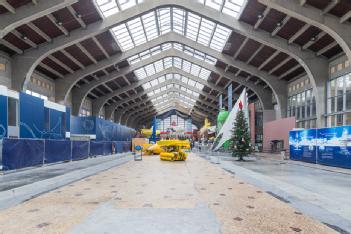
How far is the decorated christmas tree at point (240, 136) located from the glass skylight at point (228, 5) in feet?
28.6

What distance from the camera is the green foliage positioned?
23.0m

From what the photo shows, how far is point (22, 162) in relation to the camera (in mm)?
12977

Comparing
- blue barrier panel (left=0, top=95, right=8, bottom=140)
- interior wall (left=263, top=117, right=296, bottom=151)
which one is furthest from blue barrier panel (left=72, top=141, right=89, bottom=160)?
interior wall (left=263, top=117, right=296, bottom=151)

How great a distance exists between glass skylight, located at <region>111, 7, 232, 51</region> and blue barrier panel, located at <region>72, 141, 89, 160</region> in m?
12.2

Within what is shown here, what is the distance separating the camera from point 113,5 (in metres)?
23.8

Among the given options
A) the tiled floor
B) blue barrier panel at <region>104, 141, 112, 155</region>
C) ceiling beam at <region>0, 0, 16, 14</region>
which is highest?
ceiling beam at <region>0, 0, 16, 14</region>

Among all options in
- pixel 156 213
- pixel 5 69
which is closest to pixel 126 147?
pixel 5 69

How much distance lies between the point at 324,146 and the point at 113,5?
64.0 ft

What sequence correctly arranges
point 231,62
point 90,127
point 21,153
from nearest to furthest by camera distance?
point 21,153
point 90,127
point 231,62

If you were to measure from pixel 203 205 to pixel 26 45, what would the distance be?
2459 centimetres

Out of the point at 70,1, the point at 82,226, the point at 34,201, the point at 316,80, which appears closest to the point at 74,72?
the point at 70,1

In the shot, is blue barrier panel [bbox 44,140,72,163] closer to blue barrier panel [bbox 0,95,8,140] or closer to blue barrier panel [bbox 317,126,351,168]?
blue barrier panel [bbox 0,95,8,140]

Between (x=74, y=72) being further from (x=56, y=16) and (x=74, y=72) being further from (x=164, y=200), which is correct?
(x=164, y=200)

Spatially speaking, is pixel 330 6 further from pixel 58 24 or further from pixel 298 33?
pixel 58 24
